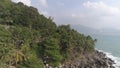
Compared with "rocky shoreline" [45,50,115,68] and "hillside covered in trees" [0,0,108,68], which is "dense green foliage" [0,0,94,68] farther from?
"rocky shoreline" [45,50,115,68]

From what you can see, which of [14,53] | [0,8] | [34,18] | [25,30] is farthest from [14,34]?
[0,8]

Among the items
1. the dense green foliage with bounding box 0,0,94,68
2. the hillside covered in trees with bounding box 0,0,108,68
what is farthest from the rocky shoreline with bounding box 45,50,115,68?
the dense green foliage with bounding box 0,0,94,68

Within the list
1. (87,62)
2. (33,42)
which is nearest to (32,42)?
(33,42)

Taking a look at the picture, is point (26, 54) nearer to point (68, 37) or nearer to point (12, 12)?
point (68, 37)

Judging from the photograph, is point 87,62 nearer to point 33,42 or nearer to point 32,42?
point 33,42

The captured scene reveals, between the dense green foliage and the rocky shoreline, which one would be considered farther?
the rocky shoreline

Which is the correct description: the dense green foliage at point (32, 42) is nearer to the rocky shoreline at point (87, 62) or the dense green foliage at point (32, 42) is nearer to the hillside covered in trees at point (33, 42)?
the hillside covered in trees at point (33, 42)
